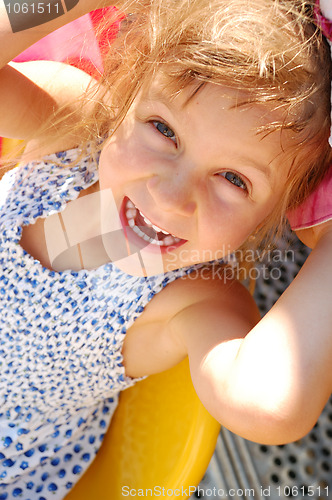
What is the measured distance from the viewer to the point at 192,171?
572 mm

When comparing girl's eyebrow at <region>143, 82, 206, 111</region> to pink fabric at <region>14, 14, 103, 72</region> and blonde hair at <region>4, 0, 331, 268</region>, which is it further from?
pink fabric at <region>14, 14, 103, 72</region>

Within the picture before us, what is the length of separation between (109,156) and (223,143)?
0.14 meters

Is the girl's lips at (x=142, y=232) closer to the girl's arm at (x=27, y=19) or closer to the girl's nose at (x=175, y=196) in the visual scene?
the girl's nose at (x=175, y=196)

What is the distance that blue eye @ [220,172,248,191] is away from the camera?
22.9 inches

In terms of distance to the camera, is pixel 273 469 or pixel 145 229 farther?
pixel 273 469

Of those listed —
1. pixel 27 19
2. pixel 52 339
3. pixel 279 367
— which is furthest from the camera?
pixel 52 339

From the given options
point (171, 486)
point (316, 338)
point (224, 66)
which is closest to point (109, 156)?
point (224, 66)

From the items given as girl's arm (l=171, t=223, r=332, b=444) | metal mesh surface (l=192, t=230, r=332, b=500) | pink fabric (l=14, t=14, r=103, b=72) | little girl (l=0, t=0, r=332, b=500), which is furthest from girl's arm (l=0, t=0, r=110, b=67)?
metal mesh surface (l=192, t=230, r=332, b=500)

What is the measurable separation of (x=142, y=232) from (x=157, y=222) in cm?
5

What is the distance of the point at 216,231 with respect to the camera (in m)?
0.60

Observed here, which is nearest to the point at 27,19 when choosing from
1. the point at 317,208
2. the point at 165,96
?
the point at 165,96

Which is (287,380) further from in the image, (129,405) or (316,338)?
(129,405)

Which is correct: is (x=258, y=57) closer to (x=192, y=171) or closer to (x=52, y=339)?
(x=192, y=171)

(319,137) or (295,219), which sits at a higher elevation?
(319,137)
